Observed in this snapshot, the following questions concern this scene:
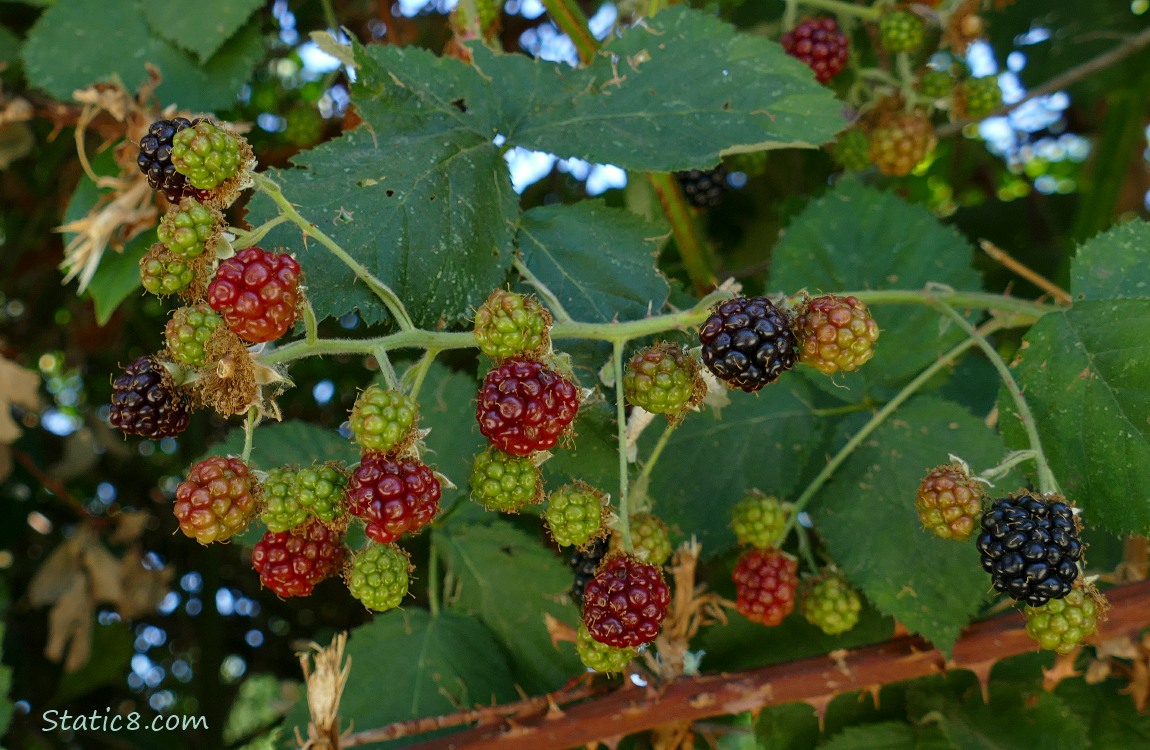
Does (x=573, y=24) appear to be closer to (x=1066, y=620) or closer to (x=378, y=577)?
(x=378, y=577)

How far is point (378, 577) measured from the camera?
38.4 inches

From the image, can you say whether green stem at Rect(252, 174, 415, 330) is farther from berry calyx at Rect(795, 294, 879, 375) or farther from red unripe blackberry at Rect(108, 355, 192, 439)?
berry calyx at Rect(795, 294, 879, 375)

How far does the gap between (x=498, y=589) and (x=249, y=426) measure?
0.71 meters

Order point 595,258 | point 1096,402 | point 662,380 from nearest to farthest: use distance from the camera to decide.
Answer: point 662,380
point 1096,402
point 595,258

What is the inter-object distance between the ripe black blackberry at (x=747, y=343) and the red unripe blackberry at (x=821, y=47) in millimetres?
834

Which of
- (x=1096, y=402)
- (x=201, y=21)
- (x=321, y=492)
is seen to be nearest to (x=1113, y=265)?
(x=1096, y=402)

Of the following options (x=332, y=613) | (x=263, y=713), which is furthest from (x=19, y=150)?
(x=263, y=713)

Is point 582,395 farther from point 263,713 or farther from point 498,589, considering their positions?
point 263,713

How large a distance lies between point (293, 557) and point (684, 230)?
3.12 feet

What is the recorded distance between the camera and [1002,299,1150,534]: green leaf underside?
1.09m

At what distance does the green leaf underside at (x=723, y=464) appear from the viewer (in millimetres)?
1439

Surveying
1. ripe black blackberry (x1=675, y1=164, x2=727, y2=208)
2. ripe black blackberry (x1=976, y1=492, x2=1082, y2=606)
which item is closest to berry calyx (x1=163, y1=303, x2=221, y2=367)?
ripe black blackberry (x1=976, y1=492, x2=1082, y2=606)

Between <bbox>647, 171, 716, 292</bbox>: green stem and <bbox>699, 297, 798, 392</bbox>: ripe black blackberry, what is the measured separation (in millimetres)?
678

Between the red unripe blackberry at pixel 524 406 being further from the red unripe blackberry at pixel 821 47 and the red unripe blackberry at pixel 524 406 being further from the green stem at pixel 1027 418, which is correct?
the red unripe blackberry at pixel 821 47
